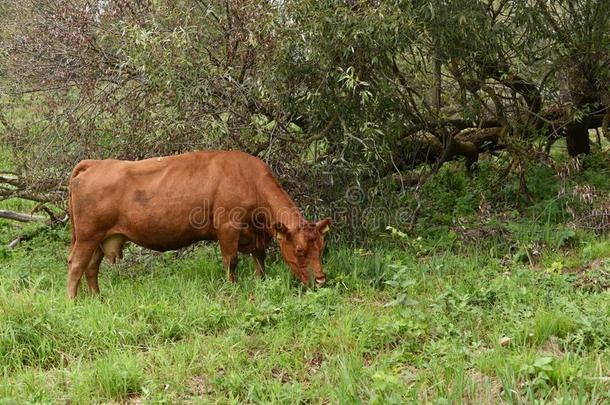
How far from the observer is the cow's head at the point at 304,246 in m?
7.53

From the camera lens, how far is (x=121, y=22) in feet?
27.1

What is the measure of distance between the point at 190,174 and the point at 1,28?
3.90 meters

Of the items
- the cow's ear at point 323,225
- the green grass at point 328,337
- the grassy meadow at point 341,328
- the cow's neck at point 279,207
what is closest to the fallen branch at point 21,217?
the grassy meadow at point 341,328

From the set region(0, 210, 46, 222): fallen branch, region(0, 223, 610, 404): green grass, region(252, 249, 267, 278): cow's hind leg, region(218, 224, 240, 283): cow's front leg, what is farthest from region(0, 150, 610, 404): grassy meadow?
region(0, 210, 46, 222): fallen branch

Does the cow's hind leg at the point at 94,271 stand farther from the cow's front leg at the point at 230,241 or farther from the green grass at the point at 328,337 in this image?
the cow's front leg at the point at 230,241

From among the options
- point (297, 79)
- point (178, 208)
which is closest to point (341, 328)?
point (178, 208)

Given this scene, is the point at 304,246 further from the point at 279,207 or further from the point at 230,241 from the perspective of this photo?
the point at 230,241

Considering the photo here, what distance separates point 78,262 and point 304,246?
2342mm

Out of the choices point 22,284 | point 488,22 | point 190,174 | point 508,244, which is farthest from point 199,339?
point 488,22

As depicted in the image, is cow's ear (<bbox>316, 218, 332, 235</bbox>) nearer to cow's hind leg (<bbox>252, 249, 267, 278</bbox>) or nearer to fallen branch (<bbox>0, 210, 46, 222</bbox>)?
cow's hind leg (<bbox>252, 249, 267, 278</bbox>)

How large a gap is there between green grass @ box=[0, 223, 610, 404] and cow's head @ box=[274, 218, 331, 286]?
0.59 ft

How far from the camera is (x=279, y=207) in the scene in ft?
25.9

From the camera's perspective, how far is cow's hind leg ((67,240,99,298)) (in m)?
7.66

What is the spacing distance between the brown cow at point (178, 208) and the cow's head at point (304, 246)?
0.4 inches
